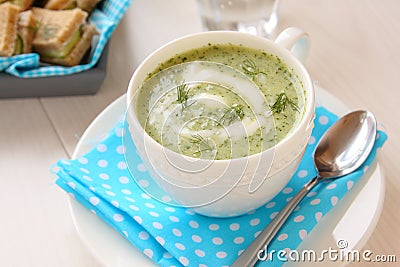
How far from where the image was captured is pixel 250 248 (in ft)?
2.80

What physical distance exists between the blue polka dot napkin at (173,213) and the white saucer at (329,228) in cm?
1

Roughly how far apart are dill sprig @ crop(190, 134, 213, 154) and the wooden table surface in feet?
0.91

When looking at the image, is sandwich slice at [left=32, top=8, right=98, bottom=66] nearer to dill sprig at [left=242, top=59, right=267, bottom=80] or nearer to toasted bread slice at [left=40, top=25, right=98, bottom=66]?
toasted bread slice at [left=40, top=25, right=98, bottom=66]

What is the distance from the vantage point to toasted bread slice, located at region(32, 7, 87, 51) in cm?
122

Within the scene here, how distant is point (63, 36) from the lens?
1.22m

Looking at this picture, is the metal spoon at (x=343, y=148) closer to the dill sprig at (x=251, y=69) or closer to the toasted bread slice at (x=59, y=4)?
the dill sprig at (x=251, y=69)

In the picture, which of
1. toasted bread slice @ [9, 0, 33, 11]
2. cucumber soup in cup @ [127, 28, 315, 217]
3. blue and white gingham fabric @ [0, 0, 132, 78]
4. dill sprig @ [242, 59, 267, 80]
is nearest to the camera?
cucumber soup in cup @ [127, 28, 315, 217]

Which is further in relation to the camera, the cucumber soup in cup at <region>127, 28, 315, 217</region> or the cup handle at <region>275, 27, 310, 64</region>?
the cup handle at <region>275, 27, 310, 64</region>

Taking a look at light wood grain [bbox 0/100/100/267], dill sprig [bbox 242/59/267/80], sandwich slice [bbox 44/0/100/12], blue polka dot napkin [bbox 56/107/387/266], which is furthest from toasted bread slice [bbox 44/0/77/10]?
dill sprig [bbox 242/59/267/80]

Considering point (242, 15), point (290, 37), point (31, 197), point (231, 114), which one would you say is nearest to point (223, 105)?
point (231, 114)

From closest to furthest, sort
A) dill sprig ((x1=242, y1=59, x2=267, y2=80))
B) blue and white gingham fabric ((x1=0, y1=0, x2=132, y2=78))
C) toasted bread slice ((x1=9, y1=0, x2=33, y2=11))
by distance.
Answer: dill sprig ((x1=242, y1=59, x2=267, y2=80)) → blue and white gingham fabric ((x1=0, y1=0, x2=132, y2=78)) → toasted bread slice ((x1=9, y1=0, x2=33, y2=11))

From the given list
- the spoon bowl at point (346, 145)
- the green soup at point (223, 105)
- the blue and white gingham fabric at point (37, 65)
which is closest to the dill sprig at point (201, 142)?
the green soup at point (223, 105)

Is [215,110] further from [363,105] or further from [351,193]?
[363,105]

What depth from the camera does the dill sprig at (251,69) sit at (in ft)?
3.05
